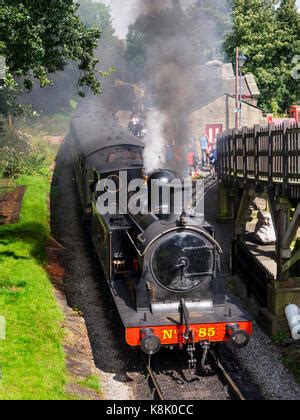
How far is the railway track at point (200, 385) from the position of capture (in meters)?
8.70

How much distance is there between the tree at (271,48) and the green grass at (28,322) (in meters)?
24.4

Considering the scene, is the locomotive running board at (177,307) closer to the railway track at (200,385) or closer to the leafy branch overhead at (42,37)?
the railway track at (200,385)

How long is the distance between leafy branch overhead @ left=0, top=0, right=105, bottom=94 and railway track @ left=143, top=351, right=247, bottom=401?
6.61 meters

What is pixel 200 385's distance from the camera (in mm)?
9125

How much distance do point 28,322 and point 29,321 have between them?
6cm

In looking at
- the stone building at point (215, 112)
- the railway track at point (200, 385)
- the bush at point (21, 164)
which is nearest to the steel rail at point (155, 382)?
the railway track at point (200, 385)

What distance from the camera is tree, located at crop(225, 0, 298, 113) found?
36156 mm

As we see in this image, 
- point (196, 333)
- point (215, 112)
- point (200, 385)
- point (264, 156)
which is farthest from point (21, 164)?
point (200, 385)

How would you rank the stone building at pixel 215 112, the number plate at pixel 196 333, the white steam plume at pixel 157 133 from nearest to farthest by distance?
1. the number plate at pixel 196 333
2. the white steam plume at pixel 157 133
3. the stone building at pixel 215 112

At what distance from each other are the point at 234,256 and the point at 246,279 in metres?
1.29

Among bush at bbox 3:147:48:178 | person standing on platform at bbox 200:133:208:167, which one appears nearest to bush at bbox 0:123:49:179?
bush at bbox 3:147:48:178

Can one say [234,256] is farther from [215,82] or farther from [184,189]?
[215,82]
